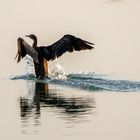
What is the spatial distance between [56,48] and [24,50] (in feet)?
1.18

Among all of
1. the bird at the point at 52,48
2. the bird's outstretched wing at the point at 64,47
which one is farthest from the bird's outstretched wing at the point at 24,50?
the bird's outstretched wing at the point at 64,47

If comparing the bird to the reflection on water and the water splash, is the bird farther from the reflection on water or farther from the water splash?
the reflection on water

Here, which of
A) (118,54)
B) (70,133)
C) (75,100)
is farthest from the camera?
(118,54)

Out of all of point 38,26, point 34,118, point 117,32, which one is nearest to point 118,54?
point 117,32

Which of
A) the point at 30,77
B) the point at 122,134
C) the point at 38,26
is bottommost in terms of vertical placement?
the point at 122,134

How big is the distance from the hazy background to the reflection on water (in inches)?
11.9

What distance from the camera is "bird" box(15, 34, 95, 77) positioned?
606 centimetres

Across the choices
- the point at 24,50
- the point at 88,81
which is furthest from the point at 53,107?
the point at 24,50

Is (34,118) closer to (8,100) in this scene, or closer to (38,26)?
(8,100)

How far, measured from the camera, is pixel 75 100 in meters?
5.39

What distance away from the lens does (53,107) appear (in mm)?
5312

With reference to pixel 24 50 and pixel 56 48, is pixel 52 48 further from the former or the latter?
pixel 24 50

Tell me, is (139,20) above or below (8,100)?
above

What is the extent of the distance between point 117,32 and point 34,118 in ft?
3.96
